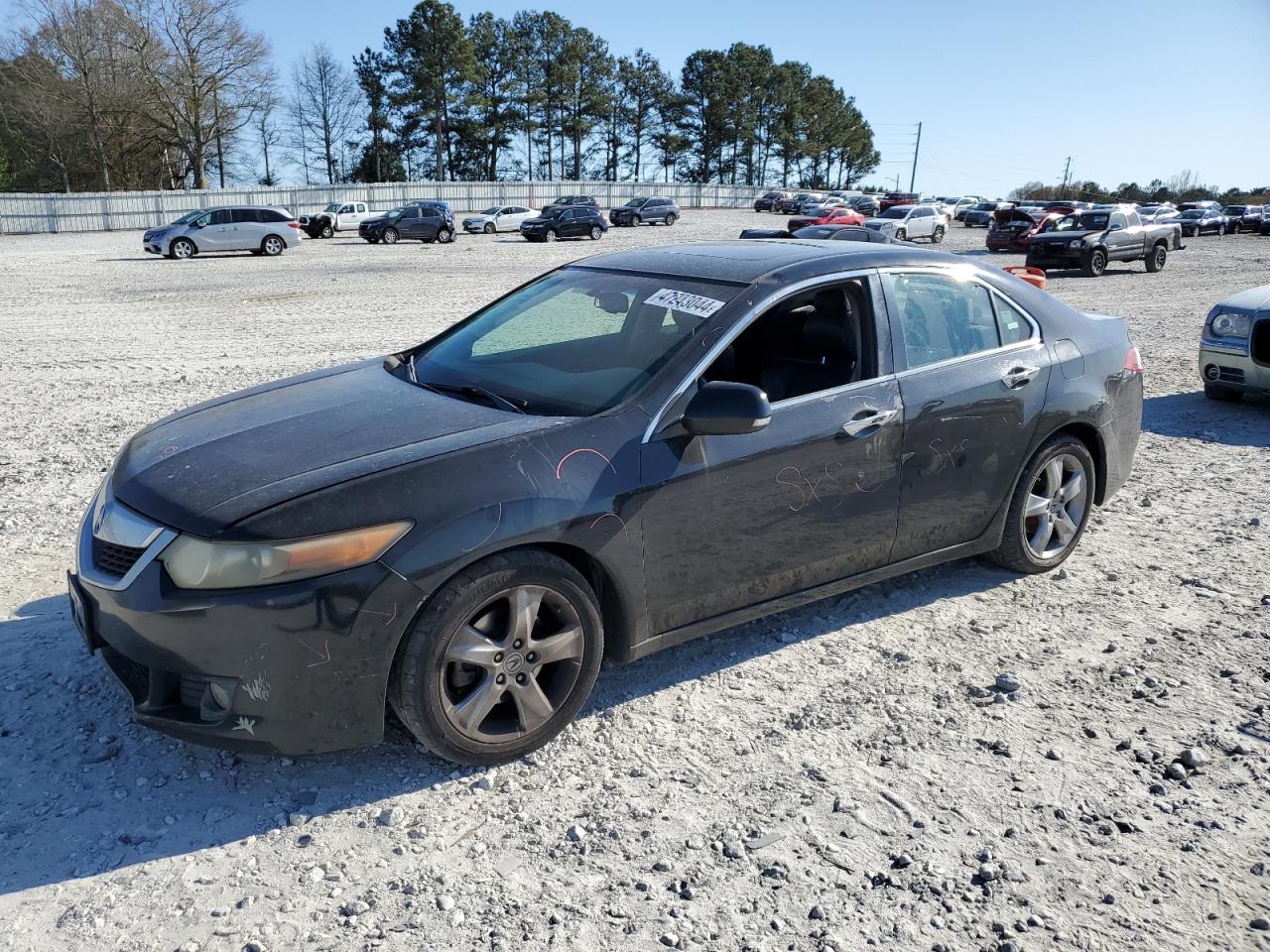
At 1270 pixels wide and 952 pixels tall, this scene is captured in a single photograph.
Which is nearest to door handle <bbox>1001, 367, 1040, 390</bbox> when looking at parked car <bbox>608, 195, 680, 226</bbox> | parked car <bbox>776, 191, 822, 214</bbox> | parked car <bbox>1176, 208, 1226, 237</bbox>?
parked car <bbox>608, 195, 680, 226</bbox>

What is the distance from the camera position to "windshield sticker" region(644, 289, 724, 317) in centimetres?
390

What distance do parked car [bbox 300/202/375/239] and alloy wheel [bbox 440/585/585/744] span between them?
4302 centimetres

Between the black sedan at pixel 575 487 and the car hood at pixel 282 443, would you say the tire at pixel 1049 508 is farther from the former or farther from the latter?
the car hood at pixel 282 443

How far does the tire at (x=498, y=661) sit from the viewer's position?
3.08 metres

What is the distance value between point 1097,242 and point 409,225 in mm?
24543

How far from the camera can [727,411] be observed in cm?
344

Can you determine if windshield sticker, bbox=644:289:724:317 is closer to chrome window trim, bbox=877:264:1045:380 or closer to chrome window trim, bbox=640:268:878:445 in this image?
chrome window trim, bbox=640:268:878:445

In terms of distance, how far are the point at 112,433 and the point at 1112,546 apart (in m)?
6.89

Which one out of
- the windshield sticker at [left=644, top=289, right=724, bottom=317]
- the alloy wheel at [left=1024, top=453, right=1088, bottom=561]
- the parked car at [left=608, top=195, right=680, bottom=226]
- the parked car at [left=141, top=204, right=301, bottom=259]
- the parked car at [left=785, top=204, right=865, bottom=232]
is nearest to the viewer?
the windshield sticker at [left=644, top=289, right=724, bottom=317]

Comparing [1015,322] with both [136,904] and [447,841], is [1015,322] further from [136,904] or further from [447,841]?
[136,904]

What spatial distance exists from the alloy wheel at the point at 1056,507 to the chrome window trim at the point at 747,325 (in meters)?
1.31

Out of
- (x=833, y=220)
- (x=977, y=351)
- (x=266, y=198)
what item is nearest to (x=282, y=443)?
(x=977, y=351)

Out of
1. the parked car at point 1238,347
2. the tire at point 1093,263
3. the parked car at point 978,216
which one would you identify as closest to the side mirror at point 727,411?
the parked car at point 1238,347

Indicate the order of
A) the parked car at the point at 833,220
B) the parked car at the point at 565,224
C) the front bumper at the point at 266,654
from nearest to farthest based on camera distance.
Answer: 1. the front bumper at the point at 266,654
2. the parked car at the point at 833,220
3. the parked car at the point at 565,224
